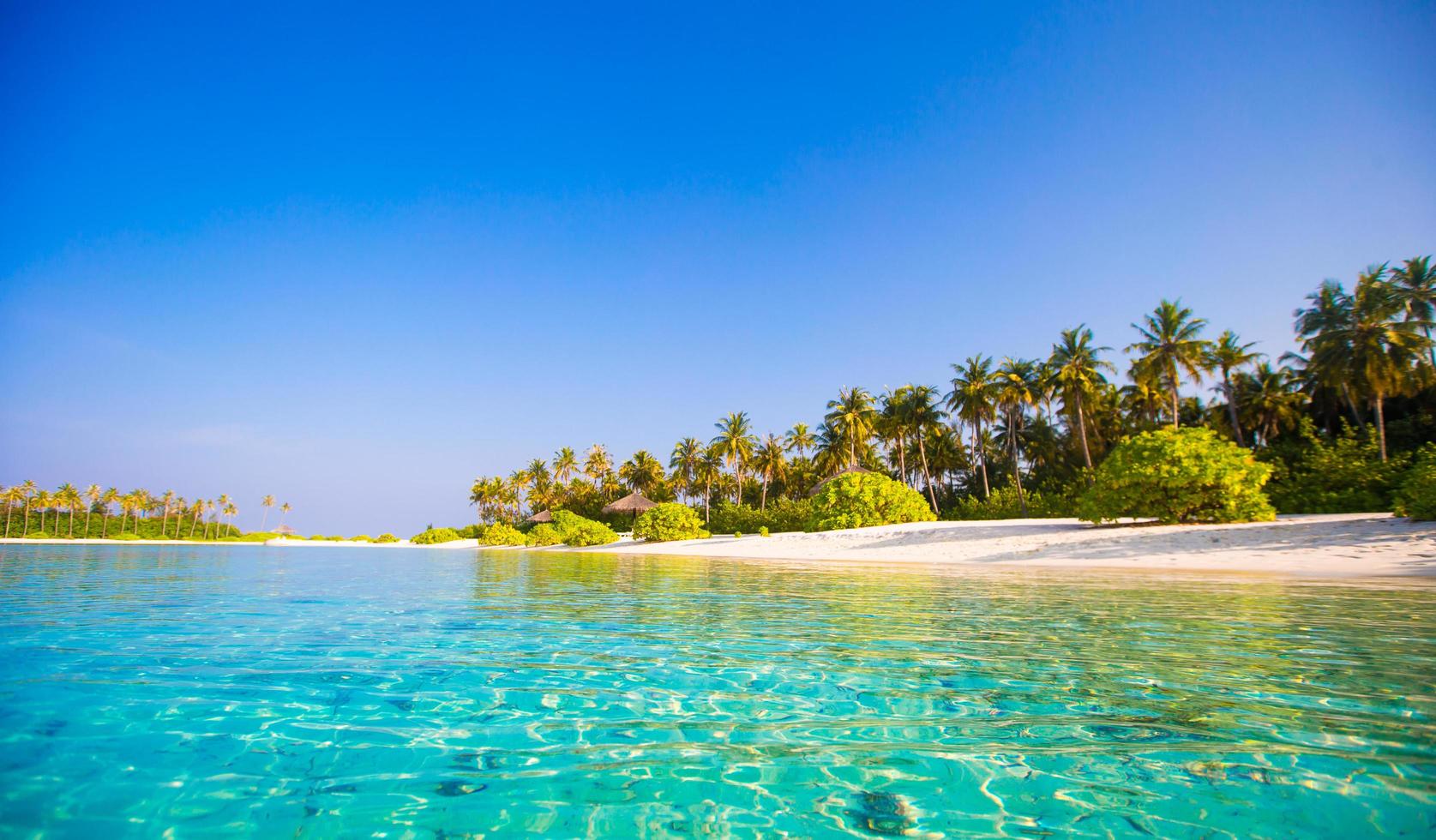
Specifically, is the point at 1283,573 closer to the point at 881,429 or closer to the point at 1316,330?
the point at 1316,330

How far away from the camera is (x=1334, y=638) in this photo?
707cm

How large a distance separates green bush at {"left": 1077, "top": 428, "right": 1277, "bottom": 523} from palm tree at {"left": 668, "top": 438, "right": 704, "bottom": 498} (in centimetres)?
4523

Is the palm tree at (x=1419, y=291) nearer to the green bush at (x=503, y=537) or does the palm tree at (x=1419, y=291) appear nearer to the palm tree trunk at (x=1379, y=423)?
the palm tree trunk at (x=1379, y=423)

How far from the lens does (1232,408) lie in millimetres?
41812

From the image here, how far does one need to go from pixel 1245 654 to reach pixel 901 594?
6.68m

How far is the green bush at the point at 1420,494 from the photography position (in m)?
19.0

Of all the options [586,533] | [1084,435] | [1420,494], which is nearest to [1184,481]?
[1420,494]

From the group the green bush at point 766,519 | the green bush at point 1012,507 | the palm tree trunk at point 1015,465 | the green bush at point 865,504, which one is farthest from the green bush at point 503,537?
the palm tree trunk at point 1015,465

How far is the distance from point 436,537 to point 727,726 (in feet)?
216

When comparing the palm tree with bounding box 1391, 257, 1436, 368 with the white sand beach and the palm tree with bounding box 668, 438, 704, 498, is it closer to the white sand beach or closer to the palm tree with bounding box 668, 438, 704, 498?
the white sand beach

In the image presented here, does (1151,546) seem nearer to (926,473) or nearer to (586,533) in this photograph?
(926,473)

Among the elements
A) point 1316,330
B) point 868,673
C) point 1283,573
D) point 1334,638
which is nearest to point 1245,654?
point 1334,638

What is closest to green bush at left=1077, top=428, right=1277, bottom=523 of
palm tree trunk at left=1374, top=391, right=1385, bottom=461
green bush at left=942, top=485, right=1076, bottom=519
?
green bush at left=942, top=485, right=1076, bottom=519

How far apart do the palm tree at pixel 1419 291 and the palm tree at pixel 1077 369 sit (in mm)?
14656
